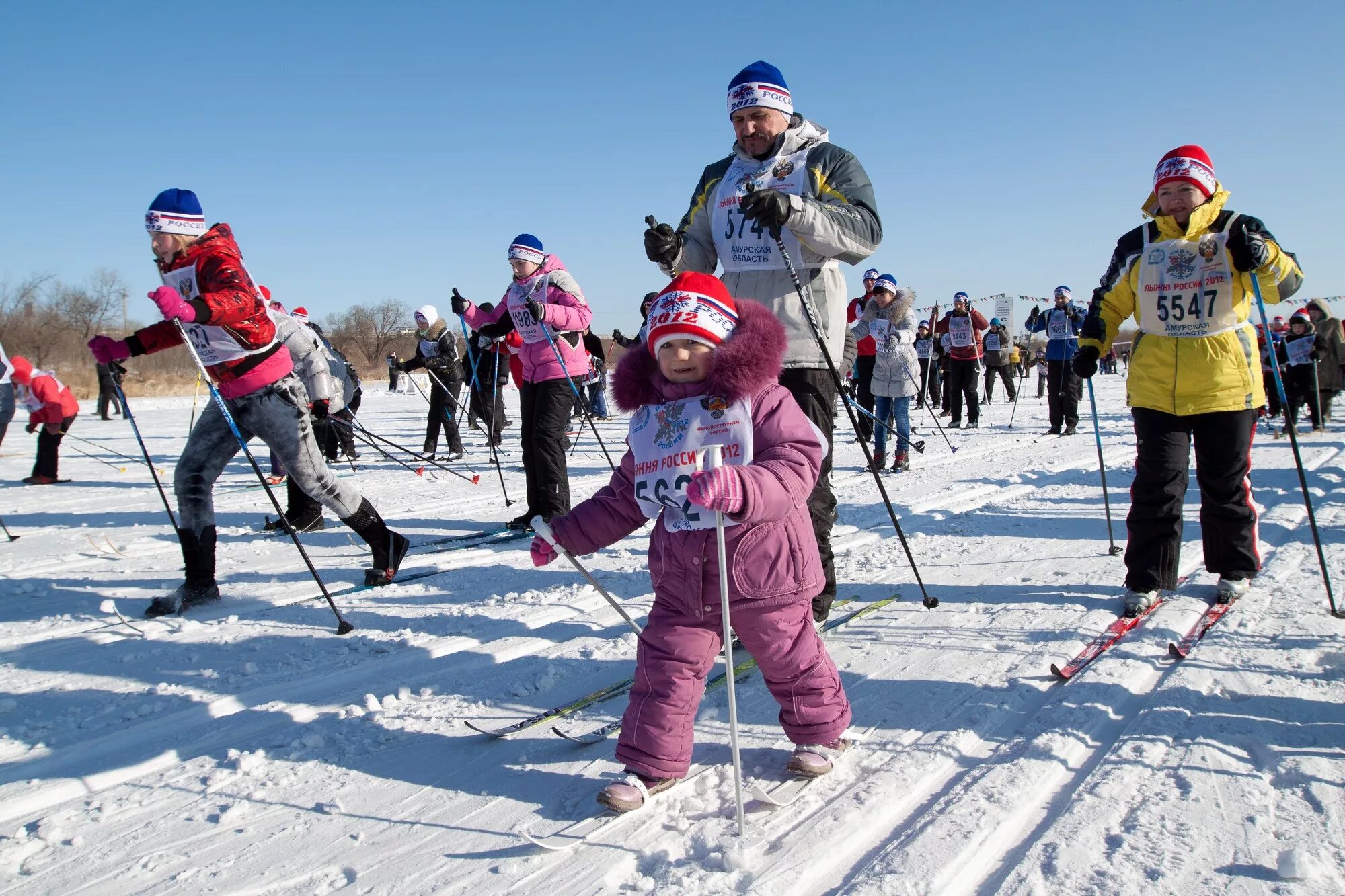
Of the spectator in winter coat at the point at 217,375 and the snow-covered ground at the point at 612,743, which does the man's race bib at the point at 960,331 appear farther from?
the spectator in winter coat at the point at 217,375

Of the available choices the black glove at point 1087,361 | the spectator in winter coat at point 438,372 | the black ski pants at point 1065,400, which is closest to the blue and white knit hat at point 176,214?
the black glove at point 1087,361

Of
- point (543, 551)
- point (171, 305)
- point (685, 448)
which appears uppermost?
point (171, 305)

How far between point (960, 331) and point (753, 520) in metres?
12.4

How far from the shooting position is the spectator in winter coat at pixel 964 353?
44.1 ft

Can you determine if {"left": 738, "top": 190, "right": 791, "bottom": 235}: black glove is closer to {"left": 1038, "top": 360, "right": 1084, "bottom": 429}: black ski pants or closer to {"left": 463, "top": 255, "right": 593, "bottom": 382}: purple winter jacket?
{"left": 463, "top": 255, "right": 593, "bottom": 382}: purple winter jacket

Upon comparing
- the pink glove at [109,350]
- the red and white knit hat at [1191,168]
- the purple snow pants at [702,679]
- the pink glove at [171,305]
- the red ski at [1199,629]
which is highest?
the red and white knit hat at [1191,168]

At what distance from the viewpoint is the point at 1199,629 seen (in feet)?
11.2

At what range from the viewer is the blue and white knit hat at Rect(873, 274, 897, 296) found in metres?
9.81

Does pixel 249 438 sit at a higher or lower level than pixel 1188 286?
lower

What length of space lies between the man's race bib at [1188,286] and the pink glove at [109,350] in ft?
16.3

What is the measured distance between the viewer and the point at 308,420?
4.55m

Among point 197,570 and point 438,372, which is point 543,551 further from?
point 438,372

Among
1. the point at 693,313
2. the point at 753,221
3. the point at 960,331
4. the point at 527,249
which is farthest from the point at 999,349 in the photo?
the point at 693,313

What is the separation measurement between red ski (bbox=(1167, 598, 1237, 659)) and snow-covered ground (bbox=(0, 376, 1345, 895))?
0.18 ft
